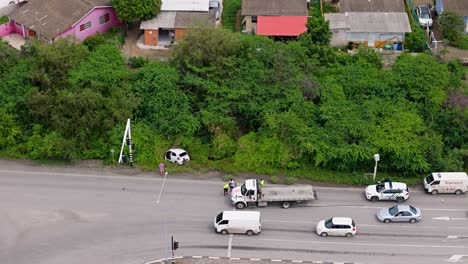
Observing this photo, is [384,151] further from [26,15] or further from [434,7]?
[26,15]

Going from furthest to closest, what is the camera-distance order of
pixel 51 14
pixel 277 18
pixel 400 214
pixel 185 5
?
pixel 185 5, pixel 277 18, pixel 51 14, pixel 400 214

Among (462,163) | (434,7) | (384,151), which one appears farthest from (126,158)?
(434,7)

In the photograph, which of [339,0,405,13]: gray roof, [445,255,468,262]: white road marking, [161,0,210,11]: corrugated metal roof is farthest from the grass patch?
[445,255,468,262]: white road marking

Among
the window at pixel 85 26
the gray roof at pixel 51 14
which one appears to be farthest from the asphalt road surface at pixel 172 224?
the window at pixel 85 26

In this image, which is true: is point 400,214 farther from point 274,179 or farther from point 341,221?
point 274,179

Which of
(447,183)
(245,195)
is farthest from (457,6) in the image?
(245,195)

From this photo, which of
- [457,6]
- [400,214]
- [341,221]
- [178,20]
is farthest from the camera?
[457,6]

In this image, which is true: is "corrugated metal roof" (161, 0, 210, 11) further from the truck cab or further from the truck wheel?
the truck wheel
